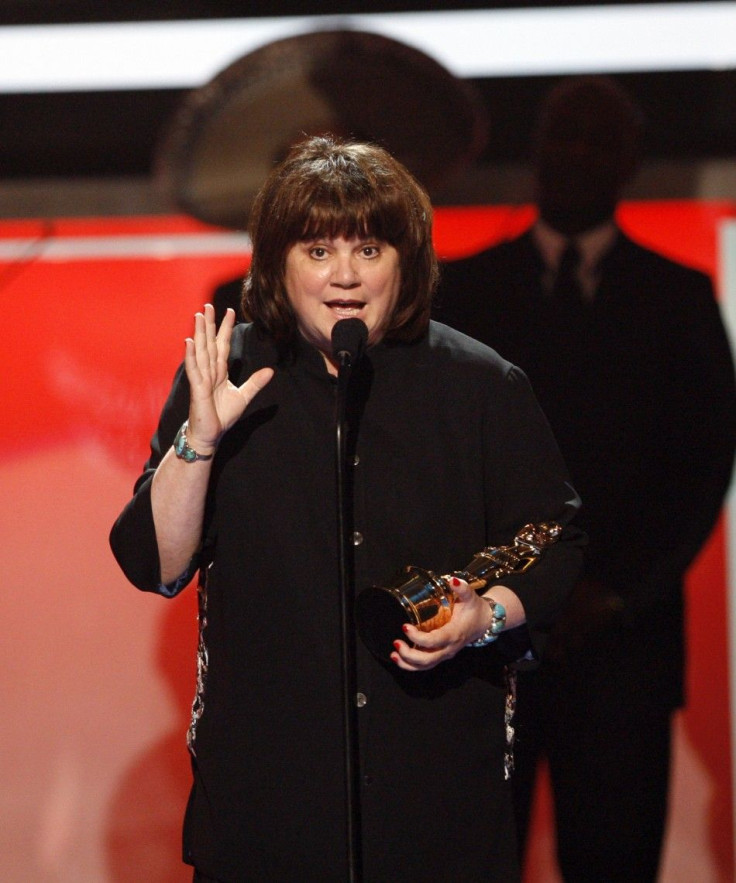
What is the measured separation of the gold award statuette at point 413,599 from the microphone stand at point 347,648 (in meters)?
0.06

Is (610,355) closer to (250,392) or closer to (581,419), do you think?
(581,419)

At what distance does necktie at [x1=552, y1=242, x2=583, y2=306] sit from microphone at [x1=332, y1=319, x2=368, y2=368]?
48.6 inches

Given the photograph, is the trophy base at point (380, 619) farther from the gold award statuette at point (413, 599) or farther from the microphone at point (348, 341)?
the microphone at point (348, 341)

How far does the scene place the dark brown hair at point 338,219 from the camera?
1488 mm

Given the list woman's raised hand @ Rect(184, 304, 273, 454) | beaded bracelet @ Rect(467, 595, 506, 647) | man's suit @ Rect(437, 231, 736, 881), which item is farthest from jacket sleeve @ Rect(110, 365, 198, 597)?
man's suit @ Rect(437, 231, 736, 881)

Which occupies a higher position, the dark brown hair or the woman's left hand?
the dark brown hair

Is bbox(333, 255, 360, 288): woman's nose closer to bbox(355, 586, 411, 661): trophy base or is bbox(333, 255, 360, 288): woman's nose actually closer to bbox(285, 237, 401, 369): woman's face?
bbox(285, 237, 401, 369): woman's face

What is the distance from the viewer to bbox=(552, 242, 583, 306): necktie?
2551 millimetres

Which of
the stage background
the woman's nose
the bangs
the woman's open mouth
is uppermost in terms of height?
the bangs

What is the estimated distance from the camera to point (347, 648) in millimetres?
1337

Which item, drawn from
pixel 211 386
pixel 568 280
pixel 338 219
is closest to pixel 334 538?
pixel 211 386

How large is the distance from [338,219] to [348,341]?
0.65ft

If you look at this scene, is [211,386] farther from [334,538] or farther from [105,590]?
[105,590]

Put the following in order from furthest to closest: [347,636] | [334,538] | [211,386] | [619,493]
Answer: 1. [619,493]
2. [334,538]
3. [211,386]
4. [347,636]
